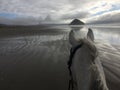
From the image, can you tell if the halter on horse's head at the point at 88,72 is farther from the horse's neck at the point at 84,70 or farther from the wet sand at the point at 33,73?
the wet sand at the point at 33,73

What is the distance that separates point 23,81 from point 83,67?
3.63m

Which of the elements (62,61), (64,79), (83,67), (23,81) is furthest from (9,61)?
(83,67)

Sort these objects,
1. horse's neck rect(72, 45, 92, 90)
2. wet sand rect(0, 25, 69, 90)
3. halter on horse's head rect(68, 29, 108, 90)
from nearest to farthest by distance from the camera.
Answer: halter on horse's head rect(68, 29, 108, 90)
horse's neck rect(72, 45, 92, 90)
wet sand rect(0, 25, 69, 90)

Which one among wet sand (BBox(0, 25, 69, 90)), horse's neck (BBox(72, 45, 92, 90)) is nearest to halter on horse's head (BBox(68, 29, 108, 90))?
horse's neck (BBox(72, 45, 92, 90))

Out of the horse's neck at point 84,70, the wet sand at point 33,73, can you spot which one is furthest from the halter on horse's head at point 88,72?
the wet sand at point 33,73

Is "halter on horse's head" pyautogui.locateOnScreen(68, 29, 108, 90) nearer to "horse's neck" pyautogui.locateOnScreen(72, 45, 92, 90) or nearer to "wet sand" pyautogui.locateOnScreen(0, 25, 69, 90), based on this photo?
"horse's neck" pyautogui.locateOnScreen(72, 45, 92, 90)

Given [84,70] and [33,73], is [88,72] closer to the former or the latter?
[84,70]

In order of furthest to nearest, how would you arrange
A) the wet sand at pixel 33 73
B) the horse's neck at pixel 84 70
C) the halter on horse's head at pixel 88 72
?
the wet sand at pixel 33 73 → the horse's neck at pixel 84 70 → the halter on horse's head at pixel 88 72

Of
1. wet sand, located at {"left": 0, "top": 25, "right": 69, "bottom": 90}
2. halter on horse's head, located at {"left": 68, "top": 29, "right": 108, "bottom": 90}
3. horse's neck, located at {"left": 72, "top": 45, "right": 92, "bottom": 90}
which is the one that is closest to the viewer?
halter on horse's head, located at {"left": 68, "top": 29, "right": 108, "bottom": 90}

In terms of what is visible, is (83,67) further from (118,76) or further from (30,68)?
(30,68)

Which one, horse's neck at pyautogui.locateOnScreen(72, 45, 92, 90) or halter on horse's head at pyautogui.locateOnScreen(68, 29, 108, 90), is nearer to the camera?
halter on horse's head at pyautogui.locateOnScreen(68, 29, 108, 90)

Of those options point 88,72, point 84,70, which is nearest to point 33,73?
point 84,70

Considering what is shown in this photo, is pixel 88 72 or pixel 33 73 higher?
pixel 88 72

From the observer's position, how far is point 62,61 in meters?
8.58
